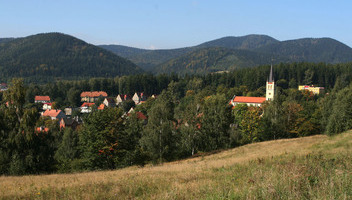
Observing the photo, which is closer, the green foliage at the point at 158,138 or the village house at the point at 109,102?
the green foliage at the point at 158,138

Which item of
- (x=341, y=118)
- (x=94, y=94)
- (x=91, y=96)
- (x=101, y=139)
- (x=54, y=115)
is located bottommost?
(x=54, y=115)

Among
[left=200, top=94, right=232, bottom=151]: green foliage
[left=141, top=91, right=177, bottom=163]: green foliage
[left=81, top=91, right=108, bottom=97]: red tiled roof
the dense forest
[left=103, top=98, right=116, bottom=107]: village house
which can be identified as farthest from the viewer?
[left=81, top=91, right=108, bottom=97]: red tiled roof

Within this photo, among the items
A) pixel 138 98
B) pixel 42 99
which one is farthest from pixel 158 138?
pixel 42 99

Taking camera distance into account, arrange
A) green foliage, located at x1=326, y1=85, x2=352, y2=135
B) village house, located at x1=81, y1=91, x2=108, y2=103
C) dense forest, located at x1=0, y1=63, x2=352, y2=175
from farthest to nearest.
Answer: village house, located at x1=81, y1=91, x2=108, y2=103, green foliage, located at x1=326, y1=85, x2=352, y2=135, dense forest, located at x1=0, y1=63, x2=352, y2=175

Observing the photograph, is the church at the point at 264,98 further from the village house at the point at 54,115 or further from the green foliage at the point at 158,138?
the village house at the point at 54,115

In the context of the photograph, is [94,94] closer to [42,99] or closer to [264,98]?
[42,99]

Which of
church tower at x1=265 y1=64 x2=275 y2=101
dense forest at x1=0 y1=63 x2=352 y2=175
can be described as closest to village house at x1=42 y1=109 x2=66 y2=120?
dense forest at x1=0 y1=63 x2=352 y2=175

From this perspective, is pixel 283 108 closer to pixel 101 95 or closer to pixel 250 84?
pixel 250 84

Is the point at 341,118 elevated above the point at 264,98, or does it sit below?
above

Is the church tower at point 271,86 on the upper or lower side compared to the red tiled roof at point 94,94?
upper

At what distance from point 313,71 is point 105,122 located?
12637 centimetres

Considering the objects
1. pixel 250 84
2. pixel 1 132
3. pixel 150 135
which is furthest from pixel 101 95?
pixel 1 132

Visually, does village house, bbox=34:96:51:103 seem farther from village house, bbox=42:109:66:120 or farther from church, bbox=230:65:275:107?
church, bbox=230:65:275:107

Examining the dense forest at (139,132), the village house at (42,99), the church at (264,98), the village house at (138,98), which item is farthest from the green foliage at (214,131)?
the village house at (42,99)
